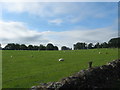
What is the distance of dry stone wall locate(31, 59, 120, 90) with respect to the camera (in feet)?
42.9

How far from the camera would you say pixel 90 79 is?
16594mm

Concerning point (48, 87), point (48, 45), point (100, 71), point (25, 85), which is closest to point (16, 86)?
point (25, 85)

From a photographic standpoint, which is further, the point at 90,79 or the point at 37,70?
the point at 37,70

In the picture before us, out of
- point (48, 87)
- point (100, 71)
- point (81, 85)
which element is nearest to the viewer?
point (48, 87)

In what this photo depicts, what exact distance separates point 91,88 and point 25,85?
20.8ft

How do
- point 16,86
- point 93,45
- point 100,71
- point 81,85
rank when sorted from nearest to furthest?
point 81,85 < point 16,86 < point 100,71 < point 93,45

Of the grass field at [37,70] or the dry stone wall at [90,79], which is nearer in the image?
the dry stone wall at [90,79]

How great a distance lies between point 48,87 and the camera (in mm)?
12562

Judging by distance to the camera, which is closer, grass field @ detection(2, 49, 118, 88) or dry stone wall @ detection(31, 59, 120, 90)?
dry stone wall @ detection(31, 59, 120, 90)

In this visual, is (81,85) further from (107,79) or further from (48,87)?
(107,79)

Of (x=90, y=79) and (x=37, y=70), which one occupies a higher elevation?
(x=90, y=79)

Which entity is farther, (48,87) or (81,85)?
(81,85)

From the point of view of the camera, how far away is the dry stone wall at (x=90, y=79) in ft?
42.9

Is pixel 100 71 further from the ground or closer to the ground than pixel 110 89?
further from the ground
